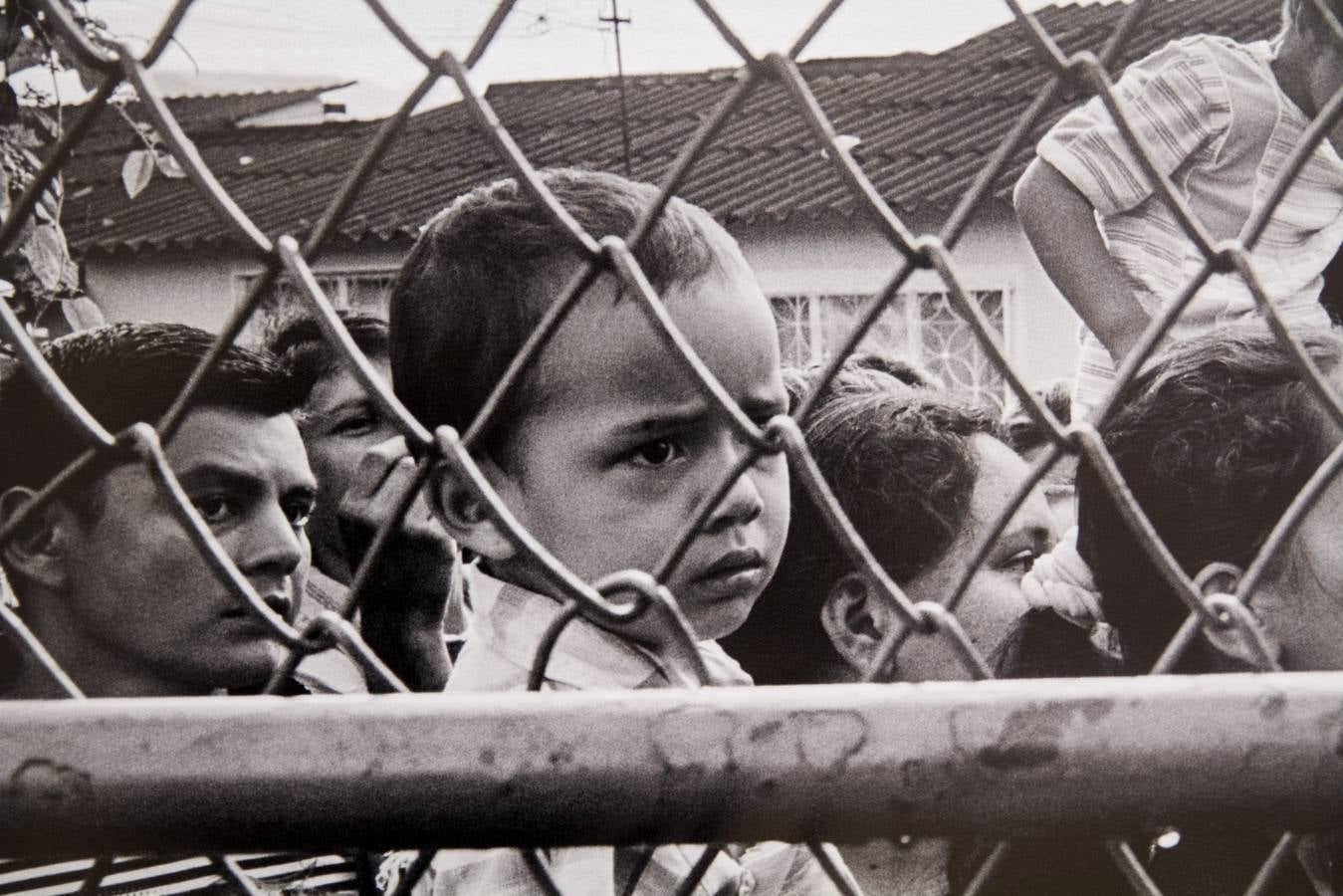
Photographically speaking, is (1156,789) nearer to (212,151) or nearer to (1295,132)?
(1295,132)

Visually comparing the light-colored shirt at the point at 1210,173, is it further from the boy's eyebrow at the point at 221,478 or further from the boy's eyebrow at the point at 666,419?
the boy's eyebrow at the point at 221,478

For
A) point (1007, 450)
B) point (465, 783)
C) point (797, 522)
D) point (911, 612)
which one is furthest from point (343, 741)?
point (1007, 450)

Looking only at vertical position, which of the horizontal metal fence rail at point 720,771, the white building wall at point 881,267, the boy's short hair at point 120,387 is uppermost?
the white building wall at point 881,267

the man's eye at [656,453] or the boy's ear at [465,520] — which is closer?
the man's eye at [656,453]

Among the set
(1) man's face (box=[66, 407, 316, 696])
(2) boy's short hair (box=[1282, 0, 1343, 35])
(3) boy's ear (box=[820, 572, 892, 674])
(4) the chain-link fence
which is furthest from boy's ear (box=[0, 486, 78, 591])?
(2) boy's short hair (box=[1282, 0, 1343, 35])

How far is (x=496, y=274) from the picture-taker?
126 cm

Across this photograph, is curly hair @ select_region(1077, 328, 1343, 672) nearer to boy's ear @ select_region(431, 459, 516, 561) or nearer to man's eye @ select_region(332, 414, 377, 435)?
boy's ear @ select_region(431, 459, 516, 561)

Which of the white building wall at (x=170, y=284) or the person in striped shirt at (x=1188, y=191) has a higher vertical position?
the white building wall at (x=170, y=284)

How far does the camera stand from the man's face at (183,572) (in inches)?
56.6

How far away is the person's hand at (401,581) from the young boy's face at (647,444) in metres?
0.47

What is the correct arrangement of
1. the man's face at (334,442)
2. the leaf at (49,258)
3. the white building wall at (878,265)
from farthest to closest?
the white building wall at (878,265) → the man's face at (334,442) → the leaf at (49,258)

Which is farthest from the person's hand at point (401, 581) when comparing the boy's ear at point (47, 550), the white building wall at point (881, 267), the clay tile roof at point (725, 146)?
the white building wall at point (881, 267)

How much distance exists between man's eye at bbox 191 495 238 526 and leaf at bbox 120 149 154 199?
61 centimetres

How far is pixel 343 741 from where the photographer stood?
26.0 inches
